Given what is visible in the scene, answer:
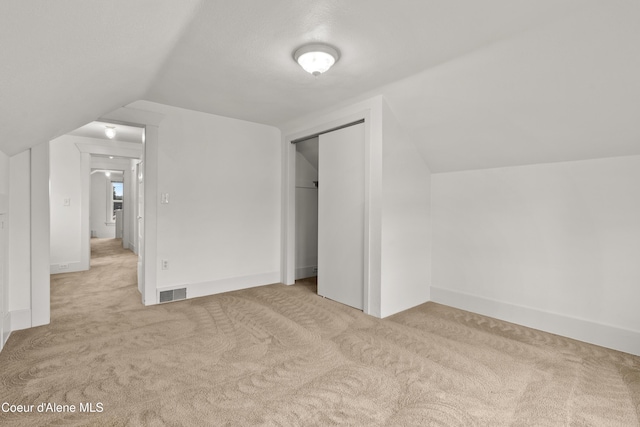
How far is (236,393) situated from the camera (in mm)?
1784

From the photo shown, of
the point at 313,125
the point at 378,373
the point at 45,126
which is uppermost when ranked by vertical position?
the point at 313,125

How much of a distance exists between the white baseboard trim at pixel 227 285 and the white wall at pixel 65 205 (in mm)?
2943

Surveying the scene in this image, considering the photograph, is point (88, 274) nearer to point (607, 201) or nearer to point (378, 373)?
point (378, 373)

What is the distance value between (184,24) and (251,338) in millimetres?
2287

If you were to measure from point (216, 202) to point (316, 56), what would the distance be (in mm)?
2313

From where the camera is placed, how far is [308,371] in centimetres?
203

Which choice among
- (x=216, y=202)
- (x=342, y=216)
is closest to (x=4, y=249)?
(x=216, y=202)

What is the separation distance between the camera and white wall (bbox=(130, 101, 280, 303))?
3.59 m

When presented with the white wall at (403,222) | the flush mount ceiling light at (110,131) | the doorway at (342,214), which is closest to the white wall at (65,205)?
the flush mount ceiling light at (110,131)

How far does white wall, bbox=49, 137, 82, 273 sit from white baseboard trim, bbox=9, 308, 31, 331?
→ 9.71 ft

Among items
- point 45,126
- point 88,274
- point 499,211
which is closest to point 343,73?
point 499,211

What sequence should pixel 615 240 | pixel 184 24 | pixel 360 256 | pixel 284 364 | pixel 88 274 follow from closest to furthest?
pixel 184 24 < pixel 284 364 < pixel 615 240 < pixel 360 256 < pixel 88 274

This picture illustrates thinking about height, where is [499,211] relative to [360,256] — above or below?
above

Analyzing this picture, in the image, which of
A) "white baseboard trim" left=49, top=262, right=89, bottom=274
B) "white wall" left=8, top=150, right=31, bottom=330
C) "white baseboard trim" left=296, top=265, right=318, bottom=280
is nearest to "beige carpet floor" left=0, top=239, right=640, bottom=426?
"white wall" left=8, top=150, right=31, bottom=330
